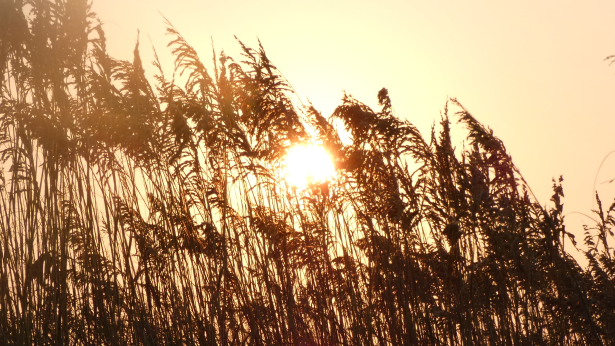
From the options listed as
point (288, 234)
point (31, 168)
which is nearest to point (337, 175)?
point (288, 234)

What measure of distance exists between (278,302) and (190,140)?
51.5 inches

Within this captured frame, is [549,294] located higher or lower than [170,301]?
lower

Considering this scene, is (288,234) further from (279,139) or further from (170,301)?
(170,301)

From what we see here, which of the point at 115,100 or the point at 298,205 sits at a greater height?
the point at 115,100

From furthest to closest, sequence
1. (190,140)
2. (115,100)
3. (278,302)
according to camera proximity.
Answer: (115,100) < (190,140) < (278,302)

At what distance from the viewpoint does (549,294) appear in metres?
3.68

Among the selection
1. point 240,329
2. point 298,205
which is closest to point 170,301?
point 240,329

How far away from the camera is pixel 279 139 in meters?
3.60

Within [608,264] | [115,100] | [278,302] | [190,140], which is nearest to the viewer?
[278,302]

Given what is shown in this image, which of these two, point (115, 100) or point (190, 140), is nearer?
point (190, 140)

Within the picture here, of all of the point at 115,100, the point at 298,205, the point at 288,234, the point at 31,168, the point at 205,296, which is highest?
the point at 115,100

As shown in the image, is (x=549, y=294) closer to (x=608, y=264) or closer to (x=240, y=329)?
(x=608, y=264)

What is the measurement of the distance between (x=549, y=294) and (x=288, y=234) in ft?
6.65

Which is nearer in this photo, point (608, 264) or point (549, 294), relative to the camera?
point (549, 294)
